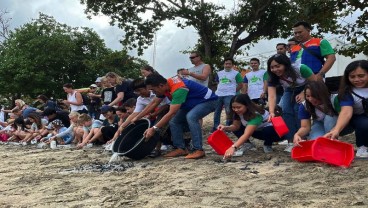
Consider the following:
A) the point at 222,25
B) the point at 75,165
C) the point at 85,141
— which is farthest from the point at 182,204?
the point at 222,25

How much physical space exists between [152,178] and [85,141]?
11.3 feet

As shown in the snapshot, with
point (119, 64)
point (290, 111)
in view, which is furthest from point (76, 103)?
point (119, 64)

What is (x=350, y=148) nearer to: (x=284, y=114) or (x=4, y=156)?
(x=284, y=114)

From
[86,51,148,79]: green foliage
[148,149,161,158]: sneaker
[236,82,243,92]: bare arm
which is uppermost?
[86,51,148,79]: green foliage

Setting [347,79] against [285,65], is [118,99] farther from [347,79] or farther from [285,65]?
[347,79]

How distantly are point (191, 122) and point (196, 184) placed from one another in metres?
1.39

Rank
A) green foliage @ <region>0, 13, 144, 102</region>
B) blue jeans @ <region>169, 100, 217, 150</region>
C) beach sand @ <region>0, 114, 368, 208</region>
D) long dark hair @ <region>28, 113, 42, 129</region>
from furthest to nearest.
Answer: green foliage @ <region>0, 13, 144, 102</region>
long dark hair @ <region>28, 113, 42, 129</region>
blue jeans @ <region>169, 100, 217, 150</region>
beach sand @ <region>0, 114, 368, 208</region>

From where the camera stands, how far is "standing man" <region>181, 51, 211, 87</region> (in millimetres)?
6243

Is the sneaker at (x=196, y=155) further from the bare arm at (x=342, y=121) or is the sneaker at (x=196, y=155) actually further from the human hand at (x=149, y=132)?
the bare arm at (x=342, y=121)

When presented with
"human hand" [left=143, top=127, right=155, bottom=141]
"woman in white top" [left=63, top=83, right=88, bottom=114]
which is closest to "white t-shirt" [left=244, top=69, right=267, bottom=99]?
"human hand" [left=143, top=127, right=155, bottom=141]

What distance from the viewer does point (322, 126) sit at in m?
4.16

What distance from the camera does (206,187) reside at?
10.9 ft

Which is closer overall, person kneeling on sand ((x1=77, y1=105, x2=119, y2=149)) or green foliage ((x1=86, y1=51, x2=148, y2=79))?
person kneeling on sand ((x1=77, y1=105, x2=119, y2=149))

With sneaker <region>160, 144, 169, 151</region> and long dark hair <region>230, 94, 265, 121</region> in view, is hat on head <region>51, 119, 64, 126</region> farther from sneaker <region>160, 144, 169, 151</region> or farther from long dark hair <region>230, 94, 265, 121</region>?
long dark hair <region>230, 94, 265, 121</region>
